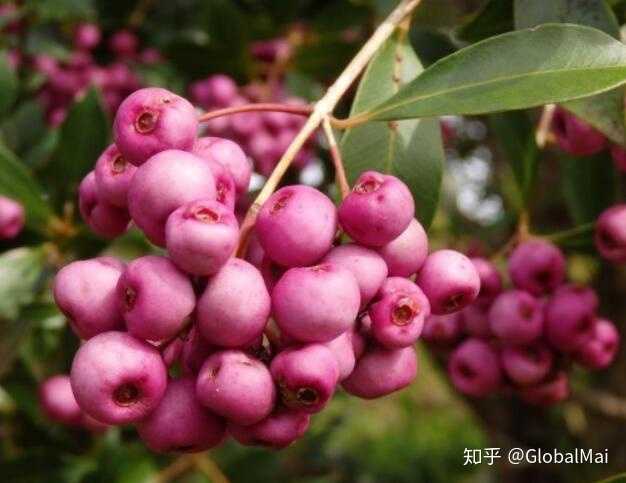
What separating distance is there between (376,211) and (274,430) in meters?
0.18

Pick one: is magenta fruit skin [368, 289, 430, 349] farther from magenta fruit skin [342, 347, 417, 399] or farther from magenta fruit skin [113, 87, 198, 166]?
magenta fruit skin [113, 87, 198, 166]

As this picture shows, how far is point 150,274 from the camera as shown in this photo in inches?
26.1

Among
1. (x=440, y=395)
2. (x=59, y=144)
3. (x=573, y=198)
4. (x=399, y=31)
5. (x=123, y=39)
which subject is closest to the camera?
(x=399, y=31)

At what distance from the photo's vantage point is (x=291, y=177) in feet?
5.57

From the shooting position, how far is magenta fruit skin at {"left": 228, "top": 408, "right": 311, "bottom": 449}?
0.70 m

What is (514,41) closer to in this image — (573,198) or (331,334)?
(331,334)

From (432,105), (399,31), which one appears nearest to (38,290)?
(399,31)

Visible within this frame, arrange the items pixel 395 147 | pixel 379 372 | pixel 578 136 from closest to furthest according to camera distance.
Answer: pixel 379 372
pixel 395 147
pixel 578 136

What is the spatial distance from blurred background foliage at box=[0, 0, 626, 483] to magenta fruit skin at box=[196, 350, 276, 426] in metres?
0.59

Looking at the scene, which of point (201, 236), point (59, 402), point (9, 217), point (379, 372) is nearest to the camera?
point (201, 236)

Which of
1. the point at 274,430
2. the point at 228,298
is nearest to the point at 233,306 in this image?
the point at 228,298

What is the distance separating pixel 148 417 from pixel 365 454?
9.00 ft

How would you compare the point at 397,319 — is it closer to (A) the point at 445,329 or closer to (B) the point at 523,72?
(B) the point at 523,72

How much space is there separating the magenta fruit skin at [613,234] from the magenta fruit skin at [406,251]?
0.37 m
